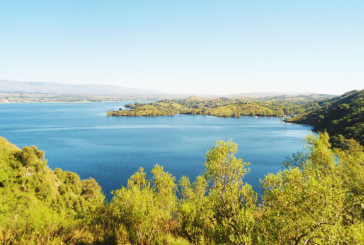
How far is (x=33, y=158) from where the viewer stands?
38062mm

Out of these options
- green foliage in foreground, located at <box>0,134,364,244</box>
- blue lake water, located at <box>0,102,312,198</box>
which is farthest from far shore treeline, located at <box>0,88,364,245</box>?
blue lake water, located at <box>0,102,312,198</box>

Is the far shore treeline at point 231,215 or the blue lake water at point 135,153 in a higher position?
the far shore treeline at point 231,215

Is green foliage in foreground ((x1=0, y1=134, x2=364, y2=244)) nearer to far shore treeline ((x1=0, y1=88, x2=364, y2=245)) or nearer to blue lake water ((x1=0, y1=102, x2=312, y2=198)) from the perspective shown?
far shore treeline ((x1=0, y1=88, x2=364, y2=245))

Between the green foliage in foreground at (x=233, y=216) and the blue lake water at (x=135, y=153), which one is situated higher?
the green foliage in foreground at (x=233, y=216)

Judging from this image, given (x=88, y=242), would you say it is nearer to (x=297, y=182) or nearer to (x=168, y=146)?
(x=297, y=182)

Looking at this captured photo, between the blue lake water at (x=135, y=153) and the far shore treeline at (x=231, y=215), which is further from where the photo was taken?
the blue lake water at (x=135, y=153)

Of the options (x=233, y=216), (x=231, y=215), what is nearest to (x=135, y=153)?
(x=233, y=216)

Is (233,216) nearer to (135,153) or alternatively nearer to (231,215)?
(231,215)

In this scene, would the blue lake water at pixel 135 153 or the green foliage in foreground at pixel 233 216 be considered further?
the blue lake water at pixel 135 153

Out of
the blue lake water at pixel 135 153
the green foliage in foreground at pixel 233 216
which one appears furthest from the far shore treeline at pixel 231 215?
the blue lake water at pixel 135 153

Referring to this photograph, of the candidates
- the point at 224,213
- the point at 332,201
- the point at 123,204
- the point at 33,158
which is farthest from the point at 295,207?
the point at 33,158

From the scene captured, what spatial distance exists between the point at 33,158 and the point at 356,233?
157ft

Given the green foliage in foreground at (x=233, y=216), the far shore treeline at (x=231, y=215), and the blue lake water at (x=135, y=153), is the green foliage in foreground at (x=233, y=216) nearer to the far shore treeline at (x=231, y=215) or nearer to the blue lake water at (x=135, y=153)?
the far shore treeline at (x=231, y=215)

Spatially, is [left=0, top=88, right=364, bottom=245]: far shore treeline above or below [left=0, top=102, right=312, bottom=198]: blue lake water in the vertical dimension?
above
